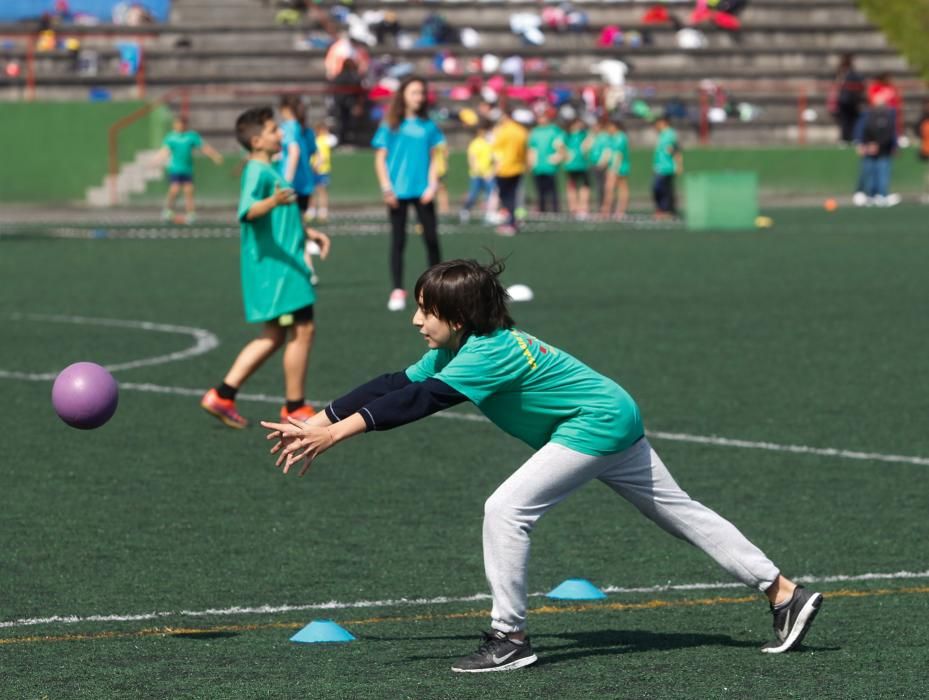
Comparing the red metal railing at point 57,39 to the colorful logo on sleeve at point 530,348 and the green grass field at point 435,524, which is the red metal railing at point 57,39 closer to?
the green grass field at point 435,524

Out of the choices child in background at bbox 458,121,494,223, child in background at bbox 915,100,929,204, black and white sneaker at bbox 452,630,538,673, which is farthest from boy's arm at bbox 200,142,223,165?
black and white sneaker at bbox 452,630,538,673

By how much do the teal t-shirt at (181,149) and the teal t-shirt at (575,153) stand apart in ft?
23.1

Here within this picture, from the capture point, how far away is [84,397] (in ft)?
24.0

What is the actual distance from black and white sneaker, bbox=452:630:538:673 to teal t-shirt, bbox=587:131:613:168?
1237 inches

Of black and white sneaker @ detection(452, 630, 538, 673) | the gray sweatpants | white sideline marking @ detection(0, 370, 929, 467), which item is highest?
the gray sweatpants

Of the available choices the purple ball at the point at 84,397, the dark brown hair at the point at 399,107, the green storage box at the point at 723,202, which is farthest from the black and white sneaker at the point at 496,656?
the green storage box at the point at 723,202

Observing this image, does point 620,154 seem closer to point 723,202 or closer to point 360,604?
point 723,202

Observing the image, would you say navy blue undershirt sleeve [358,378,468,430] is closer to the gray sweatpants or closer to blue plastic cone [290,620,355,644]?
the gray sweatpants

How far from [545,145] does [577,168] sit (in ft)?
4.42

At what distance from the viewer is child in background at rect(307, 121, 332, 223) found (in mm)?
36438

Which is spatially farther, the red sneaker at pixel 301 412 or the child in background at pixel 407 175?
the child in background at pixel 407 175

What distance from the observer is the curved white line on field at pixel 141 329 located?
13.9m

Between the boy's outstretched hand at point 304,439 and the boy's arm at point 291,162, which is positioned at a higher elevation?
the boy's arm at point 291,162

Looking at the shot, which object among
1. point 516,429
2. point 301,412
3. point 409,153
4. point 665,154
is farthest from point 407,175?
point 665,154
